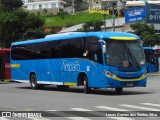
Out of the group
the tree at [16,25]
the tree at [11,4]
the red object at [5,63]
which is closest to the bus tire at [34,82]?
the red object at [5,63]

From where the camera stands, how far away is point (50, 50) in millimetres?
27312

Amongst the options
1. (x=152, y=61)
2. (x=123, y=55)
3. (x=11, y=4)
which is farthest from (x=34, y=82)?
(x=11, y=4)

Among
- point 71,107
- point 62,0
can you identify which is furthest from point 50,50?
point 62,0

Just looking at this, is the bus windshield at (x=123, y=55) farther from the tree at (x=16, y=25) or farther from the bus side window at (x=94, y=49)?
the tree at (x=16, y=25)

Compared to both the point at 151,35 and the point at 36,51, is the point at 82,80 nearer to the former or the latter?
the point at 36,51

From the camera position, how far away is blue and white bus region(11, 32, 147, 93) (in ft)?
72.7

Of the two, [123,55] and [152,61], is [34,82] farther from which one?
[152,61]

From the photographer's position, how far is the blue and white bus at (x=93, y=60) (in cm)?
2217

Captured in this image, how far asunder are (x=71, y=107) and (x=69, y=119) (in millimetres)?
3508

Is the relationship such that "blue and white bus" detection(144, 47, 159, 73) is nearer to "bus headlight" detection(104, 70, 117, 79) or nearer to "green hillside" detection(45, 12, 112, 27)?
"bus headlight" detection(104, 70, 117, 79)

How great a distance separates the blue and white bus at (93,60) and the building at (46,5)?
125718 mm

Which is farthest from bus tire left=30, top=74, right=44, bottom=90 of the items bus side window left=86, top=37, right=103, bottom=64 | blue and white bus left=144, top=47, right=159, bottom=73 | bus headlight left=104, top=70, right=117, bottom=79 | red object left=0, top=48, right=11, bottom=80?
blue and white bus left=144, top=47, right=159, bottom=73

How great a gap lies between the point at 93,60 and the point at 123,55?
1537mm

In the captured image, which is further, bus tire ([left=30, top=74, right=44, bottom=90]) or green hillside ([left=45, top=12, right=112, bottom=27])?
green hillside ([left=45, top=12, right=112, bottom=27])
